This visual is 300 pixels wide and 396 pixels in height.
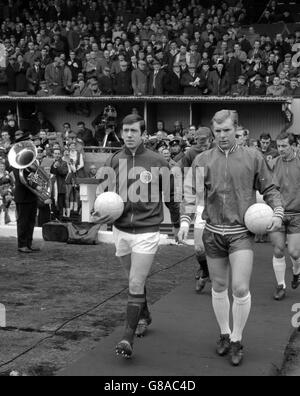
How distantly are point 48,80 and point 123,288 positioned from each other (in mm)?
12581

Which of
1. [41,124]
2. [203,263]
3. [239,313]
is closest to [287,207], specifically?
[203,263]

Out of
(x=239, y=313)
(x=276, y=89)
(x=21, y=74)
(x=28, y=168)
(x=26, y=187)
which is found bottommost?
(x=26, y=187)

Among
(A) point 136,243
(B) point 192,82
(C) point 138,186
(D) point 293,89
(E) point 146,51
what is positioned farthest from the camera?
(E) point 146,51

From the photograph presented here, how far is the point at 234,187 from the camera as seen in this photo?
5.41m

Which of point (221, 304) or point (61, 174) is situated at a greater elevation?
point (221, 304)

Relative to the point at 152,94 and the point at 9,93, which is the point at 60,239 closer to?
the point at 152,94

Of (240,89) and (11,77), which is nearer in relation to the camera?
(240,89)

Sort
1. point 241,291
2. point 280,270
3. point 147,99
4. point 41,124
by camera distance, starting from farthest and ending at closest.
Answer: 1. point 41,124
2. point 147,99
3. point 280,270
4. point 241,291

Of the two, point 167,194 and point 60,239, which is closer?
point 167,194

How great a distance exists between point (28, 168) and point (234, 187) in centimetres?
577

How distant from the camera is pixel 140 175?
5836 millimetres

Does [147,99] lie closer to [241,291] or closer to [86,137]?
[86,137]

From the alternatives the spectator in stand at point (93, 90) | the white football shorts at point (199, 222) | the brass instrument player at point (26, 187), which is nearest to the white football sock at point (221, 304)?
the white football shorts at point (199, 222)
